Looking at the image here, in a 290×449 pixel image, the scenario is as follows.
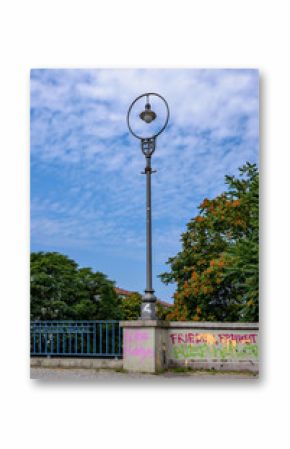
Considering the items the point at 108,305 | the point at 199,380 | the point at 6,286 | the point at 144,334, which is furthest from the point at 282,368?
the point at 6,286

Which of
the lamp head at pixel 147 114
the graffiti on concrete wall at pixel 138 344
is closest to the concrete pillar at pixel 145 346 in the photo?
the graffiti on concrete wall at pixel 138 344

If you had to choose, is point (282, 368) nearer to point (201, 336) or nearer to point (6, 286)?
point (201, 336)

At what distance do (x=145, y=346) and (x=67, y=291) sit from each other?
101 cm

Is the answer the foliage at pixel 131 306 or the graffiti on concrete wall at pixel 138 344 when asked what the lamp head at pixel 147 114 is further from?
the graffiti on concrete wall at pixel 138 344

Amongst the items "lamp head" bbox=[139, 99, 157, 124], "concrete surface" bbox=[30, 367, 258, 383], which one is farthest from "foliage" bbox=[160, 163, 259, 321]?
"lamp head" bbox=[139, 99, 157, 124]

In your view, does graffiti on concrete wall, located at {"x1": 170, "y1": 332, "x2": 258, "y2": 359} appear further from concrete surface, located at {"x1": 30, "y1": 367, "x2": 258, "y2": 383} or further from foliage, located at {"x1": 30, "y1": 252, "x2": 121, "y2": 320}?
foliage, located at {"x1": 30, "y1": 252, "x2": 121, "y2": 320}

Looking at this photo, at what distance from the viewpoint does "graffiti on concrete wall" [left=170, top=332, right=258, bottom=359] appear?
26.7 ft

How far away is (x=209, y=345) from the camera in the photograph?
8242mm

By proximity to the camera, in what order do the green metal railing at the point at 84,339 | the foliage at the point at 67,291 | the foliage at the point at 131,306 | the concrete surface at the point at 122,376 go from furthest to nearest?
the green metal railing at the point at 84,339
the foliage at the point at 131,306
the foliage at the point at 67,291
the concrete surface at the point at 122,376

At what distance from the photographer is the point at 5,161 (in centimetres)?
797

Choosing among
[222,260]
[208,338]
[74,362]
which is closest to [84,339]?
[74,362]

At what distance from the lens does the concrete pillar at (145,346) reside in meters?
8.12

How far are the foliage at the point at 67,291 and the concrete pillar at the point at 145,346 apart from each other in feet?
1.16

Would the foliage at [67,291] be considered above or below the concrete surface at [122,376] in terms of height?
above
